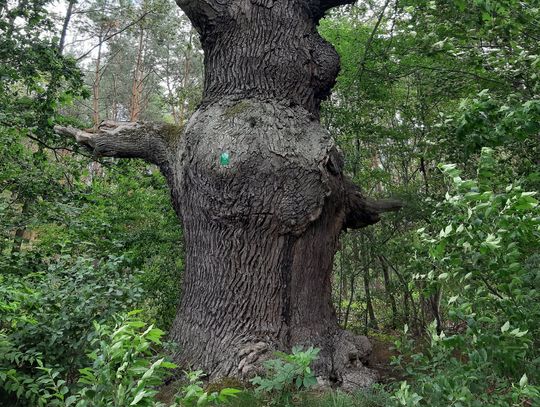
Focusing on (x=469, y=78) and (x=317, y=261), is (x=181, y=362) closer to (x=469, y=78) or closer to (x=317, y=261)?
(x=317, y=261)

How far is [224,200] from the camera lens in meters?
4.01

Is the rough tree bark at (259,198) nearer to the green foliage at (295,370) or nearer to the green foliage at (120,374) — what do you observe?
the green foliage at (295,370)

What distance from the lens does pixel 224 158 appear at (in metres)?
3.98

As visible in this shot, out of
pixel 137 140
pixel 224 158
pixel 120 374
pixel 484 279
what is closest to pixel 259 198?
pixel 224 158

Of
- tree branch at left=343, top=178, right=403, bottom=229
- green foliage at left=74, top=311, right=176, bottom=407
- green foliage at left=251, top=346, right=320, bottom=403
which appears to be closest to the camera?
green foliage at left=74, top=311, right=176, bottom=407

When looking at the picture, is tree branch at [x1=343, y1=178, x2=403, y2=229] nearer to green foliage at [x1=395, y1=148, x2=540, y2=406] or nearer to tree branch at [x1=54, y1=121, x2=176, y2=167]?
tree branch at [x1=54, y1=121, x2=176, y2=167]

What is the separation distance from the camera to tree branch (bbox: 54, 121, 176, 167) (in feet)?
15.9

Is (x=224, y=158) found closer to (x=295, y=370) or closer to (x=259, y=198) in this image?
(x=259, y=198)

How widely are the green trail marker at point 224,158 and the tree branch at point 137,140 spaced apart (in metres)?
1.03

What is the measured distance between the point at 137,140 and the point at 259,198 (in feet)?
5.68

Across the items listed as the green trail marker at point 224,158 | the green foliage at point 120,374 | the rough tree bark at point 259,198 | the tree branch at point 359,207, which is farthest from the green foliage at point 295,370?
the tree branch at point 359,207

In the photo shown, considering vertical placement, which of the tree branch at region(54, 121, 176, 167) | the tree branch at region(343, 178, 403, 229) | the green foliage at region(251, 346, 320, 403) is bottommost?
the green foliage at region(251, 346, 320, 403)

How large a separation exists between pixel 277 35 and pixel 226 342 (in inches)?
116

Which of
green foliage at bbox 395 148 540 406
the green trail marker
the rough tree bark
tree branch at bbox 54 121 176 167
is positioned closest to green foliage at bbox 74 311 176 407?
green foliage at bbox 395 148 540 406
